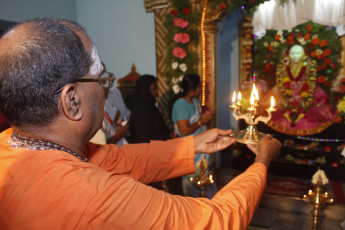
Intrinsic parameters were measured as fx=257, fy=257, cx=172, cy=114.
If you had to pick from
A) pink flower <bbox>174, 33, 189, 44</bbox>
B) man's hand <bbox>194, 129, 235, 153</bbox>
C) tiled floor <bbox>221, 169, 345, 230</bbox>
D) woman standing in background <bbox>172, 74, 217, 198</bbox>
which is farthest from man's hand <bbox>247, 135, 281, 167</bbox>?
pink flower <bbox>174, 33, 189, 44</bbox>

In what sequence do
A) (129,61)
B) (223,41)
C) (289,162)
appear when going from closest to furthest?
(289,162)
(129,61)
(223,41)

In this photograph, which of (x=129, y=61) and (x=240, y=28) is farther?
(x=240, y=28)

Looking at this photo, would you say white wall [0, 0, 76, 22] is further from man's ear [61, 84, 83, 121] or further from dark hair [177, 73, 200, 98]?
man's ear [61, 84, 83, 121]

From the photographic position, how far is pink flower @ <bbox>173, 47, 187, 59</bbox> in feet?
16.6

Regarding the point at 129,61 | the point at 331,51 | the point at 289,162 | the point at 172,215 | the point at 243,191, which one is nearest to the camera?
the point at 172,215

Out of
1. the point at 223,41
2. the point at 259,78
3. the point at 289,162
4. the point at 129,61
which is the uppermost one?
the point at 223,41

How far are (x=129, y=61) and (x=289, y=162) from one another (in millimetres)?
4117

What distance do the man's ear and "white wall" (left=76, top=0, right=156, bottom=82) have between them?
4.89 meters

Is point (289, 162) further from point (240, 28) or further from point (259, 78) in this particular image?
point (240, 28)

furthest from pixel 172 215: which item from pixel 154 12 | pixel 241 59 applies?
pixel 241 59

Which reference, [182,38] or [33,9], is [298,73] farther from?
[33,9]

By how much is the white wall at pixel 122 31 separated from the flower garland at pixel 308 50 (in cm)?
338

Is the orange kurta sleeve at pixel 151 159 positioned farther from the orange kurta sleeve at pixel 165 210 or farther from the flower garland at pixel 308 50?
the flower garland at pixel 308 50

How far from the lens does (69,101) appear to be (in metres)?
0.92
